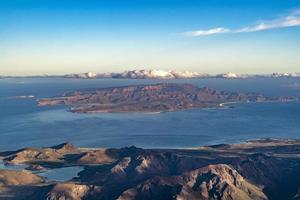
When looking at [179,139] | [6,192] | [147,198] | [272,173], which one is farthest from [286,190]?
[179,139]

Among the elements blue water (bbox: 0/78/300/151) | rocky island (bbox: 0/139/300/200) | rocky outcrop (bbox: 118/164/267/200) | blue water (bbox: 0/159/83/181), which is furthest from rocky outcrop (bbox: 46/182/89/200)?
blue water (bbox: 0/78/300/151)

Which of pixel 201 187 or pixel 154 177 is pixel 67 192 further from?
pixel 201 187

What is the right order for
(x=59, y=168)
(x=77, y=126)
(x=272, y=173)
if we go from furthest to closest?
1. (x=77, y=126)
2. (x=59, y=168)
3. (x=272, y=173)

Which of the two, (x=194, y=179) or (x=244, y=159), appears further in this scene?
(x=244, y=159)

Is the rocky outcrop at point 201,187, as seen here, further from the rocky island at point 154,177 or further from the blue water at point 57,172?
the blue water at point 57,172

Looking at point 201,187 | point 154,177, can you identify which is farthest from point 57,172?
point 201,187

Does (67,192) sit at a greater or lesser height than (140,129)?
greater

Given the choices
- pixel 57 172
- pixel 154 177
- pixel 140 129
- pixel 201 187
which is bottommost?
pixel 140 129

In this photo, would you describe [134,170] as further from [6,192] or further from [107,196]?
[6,192]
